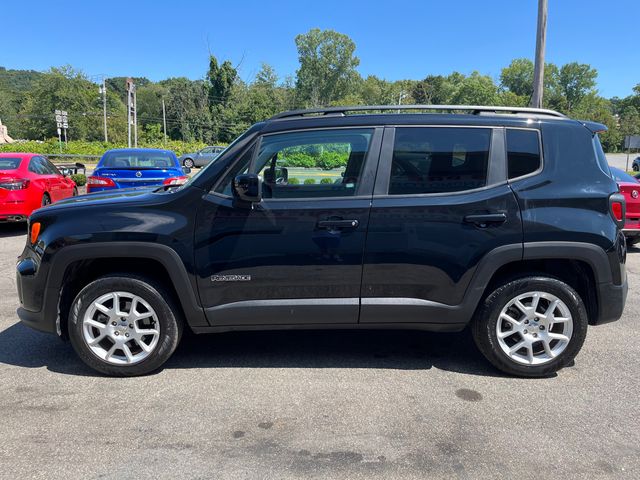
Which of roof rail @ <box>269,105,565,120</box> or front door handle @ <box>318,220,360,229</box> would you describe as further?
roof rail @ <box>269,105,565,120</box>

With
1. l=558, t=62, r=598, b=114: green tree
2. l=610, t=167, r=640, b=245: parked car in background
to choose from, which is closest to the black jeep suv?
l=610, t=167, r=640, b=245: parked car in background

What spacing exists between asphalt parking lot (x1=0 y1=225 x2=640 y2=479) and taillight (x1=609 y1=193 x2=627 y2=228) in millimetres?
1181

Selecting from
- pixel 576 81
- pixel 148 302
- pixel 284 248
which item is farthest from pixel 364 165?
pixel 576 81

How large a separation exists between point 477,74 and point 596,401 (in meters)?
118

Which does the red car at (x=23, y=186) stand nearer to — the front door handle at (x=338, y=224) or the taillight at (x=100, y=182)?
the taillight at (x=100, y=182)

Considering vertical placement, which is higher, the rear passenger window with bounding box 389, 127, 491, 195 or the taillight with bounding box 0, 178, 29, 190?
the rear passenger window with bounding box 389, 127, 491, 195

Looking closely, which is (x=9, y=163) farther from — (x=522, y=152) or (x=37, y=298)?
(x=522, y=152)

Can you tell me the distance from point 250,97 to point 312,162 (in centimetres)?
6613

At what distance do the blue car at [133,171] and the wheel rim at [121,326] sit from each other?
Result: 18.0 feet

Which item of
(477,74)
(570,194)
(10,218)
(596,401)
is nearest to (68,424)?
(596,401)

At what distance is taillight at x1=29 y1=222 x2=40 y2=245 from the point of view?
12.1 ft

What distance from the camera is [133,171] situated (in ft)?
31.2

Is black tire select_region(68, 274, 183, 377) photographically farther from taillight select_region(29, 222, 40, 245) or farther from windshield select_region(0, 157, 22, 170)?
windshield select_region(0, 157, 22, 170)

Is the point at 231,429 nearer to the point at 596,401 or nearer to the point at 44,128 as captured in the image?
the point at 596,401
